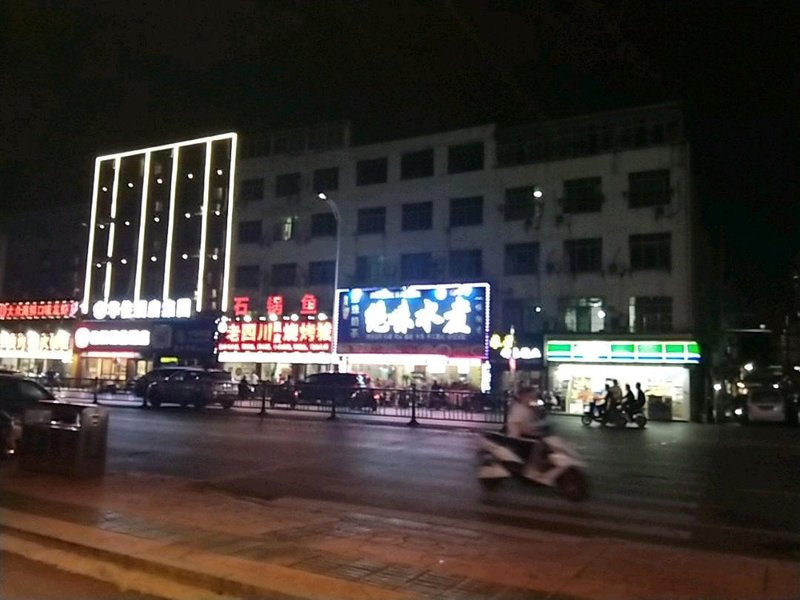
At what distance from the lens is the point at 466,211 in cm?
→ 4284

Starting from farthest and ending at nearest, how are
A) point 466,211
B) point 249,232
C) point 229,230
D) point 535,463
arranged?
point 249,232 < point 229,230 < point 466,211 < point 535,463

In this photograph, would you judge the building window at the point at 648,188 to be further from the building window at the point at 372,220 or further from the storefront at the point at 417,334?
the building window at the point at 372,220

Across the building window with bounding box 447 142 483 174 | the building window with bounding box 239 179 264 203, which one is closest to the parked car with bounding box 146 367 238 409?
the building window with bounding box 447 142 483 174

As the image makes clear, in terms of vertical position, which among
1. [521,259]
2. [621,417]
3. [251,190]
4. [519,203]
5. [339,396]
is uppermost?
[251,190]

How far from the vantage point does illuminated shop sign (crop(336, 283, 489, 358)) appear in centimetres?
3809

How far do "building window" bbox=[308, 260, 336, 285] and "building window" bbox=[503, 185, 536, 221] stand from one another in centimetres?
1162

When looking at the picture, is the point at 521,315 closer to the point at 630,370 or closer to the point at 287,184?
the point at 630,370

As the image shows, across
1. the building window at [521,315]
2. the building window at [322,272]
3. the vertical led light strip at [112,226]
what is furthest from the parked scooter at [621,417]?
the vertical led light strip at [112,226]

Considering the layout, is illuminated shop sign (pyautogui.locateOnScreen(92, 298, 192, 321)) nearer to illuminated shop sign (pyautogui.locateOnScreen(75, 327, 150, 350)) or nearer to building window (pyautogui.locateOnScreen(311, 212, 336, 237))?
illuminated shop sign (pyautogui.locateOnScreen(75, 327, 150, 350))

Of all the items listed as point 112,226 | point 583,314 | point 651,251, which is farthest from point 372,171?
point 112,226

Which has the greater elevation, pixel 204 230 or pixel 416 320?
pixel 204 230

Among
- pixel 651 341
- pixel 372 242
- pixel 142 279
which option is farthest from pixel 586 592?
pixel 142 279

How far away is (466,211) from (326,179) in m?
10.4

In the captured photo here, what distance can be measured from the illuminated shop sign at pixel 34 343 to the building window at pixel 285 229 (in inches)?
709
